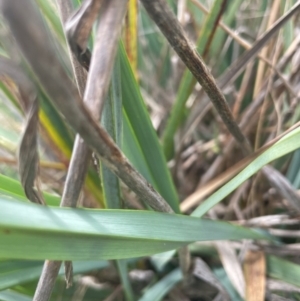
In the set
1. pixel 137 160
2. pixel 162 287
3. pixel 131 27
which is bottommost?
pixel 162 287

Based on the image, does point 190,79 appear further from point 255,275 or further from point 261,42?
point 255,275

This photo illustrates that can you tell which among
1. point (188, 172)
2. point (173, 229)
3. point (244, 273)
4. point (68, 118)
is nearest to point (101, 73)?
point (68, 118)

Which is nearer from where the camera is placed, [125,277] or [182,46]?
[182,46]

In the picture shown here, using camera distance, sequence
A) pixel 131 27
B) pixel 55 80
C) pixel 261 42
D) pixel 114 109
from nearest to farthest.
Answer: pixel 55 80, pixel 114 109, pixel 261 42, pixel 131 27

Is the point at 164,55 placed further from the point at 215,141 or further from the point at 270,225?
the point at 270,225

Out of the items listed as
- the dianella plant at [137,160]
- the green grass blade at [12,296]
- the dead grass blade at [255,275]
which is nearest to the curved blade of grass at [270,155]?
the dianella plant at [137,160]

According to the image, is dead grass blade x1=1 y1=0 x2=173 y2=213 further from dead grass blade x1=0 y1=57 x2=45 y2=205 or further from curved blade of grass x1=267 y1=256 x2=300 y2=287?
curved blade of grass x1=267 y1=256 x2=300 y2=287

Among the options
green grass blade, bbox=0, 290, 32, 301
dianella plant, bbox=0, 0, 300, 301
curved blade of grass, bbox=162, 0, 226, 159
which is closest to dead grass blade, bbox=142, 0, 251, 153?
dianella plant, bbox=0, 0, 300, 301

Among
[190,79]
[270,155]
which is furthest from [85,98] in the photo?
[190,79]
